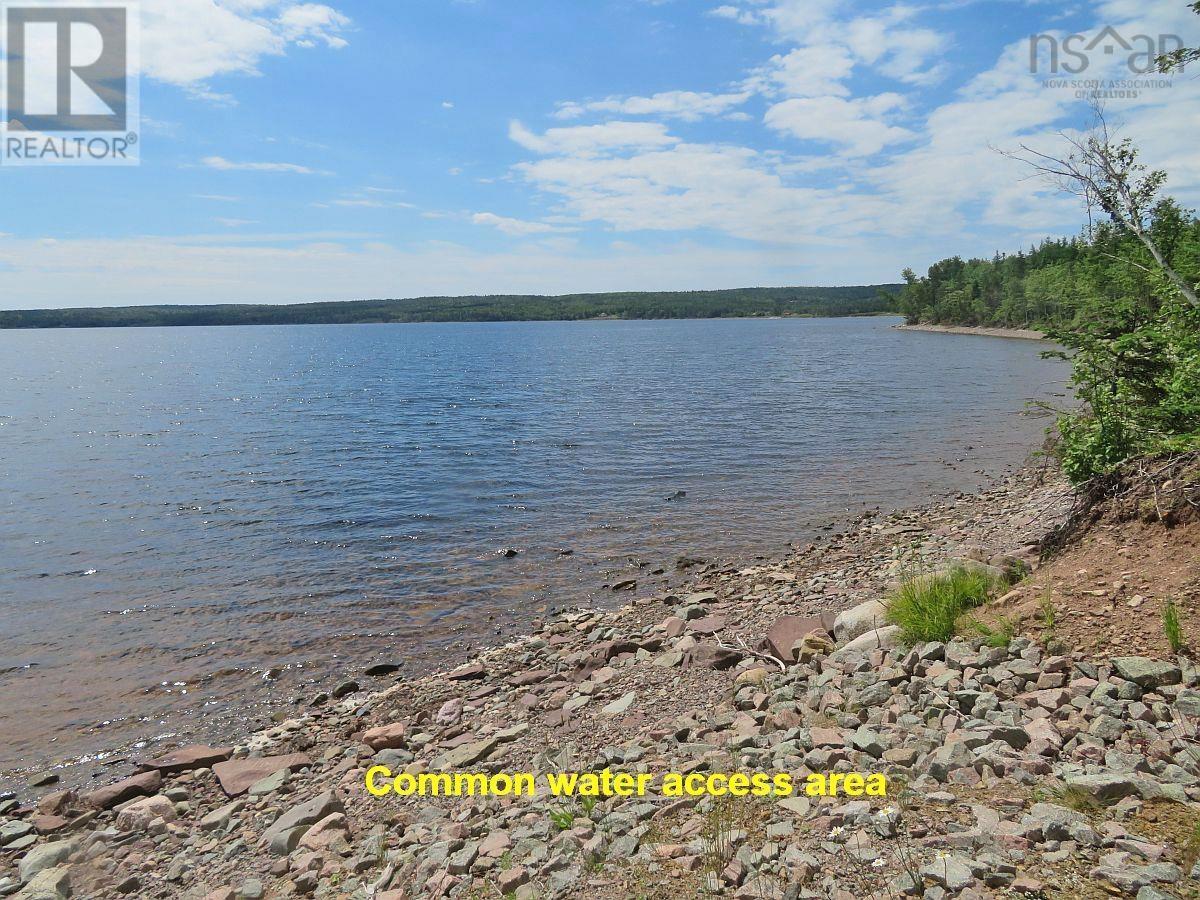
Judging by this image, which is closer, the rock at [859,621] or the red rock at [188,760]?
the rock at [859,621]

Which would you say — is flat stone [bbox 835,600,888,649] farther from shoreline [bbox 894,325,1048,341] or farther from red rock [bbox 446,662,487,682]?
shoreline [bbox 894,325,1048,341]

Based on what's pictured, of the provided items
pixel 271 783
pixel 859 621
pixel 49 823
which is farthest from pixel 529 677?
pixel 49 823

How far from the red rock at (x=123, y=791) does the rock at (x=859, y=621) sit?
9146 mm

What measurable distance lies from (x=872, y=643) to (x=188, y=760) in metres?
9.21

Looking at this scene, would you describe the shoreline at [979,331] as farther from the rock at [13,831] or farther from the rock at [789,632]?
the rock at [13,831]

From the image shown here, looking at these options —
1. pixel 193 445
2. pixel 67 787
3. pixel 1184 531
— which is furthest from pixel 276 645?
pixel 193 445

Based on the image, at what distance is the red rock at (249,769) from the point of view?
8.93 meters

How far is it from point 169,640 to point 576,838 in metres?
11.4

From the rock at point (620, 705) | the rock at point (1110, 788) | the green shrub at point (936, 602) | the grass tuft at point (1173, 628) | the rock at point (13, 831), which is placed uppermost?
the grass tuft at point (1173, 628)

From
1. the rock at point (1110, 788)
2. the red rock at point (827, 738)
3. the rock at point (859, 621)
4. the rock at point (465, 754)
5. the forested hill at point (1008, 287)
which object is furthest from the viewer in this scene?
the forested hill at point (1008, 287)

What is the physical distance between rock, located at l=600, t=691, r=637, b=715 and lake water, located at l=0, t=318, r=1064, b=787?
467 cm

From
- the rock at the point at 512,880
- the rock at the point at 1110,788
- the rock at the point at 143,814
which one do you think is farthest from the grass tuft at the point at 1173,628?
the rock at the point at 143,814

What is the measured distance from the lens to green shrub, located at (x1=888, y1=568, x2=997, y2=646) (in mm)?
8352

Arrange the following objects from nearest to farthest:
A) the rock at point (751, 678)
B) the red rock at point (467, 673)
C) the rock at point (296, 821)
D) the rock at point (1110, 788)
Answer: the rock at point (1110, 788)
the rock at point (296, 821)
the rock at point (751, 678)
the red rock at point (467, 673)
